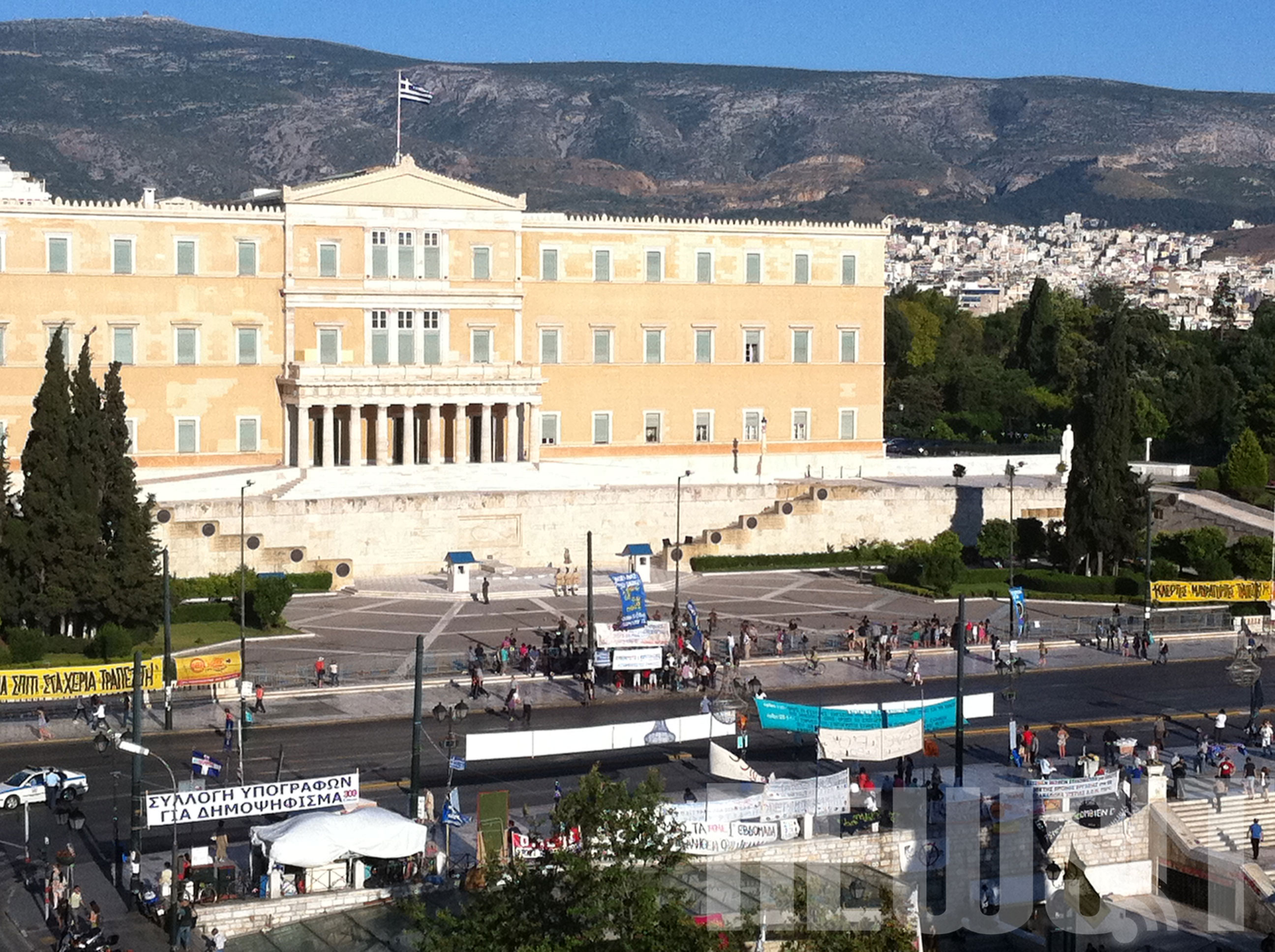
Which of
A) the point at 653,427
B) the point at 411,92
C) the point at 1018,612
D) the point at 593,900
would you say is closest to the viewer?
the point at 593,900

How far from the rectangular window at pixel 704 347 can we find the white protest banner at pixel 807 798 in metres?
43.9

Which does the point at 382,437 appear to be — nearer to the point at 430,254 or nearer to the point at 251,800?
the point at 430,254

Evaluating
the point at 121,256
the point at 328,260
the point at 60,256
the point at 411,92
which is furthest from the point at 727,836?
the point at 411,92

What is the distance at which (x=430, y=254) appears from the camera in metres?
77.7

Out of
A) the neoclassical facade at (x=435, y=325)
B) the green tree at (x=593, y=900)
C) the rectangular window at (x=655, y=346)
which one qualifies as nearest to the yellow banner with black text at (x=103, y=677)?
the green tree at (x=593, y=900)

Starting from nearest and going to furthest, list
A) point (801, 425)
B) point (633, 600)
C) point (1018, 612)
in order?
point (633, 600), point (1018, 612), point (801, 425)

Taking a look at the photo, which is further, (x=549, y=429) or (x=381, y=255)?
(x=549, y=429)

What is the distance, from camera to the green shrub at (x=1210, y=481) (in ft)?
266

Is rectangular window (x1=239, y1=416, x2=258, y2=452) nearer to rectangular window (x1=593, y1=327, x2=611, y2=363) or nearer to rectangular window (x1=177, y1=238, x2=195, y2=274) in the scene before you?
rectangular window (x1=177, y1=238, x2=195, y2=274)

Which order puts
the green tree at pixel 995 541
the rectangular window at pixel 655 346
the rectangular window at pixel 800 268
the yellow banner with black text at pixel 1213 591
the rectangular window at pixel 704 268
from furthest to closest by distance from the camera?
1. the rectangular window at pixel 800 268
2. the rectangular window at pixel 704 268
3. the rectangular window at pixel 655 346
4. the green tree at pixel 995 541
5. the yellow banner with black text at pixel 1213 591

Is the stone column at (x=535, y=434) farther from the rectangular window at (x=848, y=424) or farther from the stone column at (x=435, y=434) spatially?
the rectangular window at (x=848, y=424)

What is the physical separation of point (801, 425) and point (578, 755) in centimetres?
4088

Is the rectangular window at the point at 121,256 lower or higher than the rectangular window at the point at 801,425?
higher

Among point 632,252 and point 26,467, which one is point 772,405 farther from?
point 26,467
